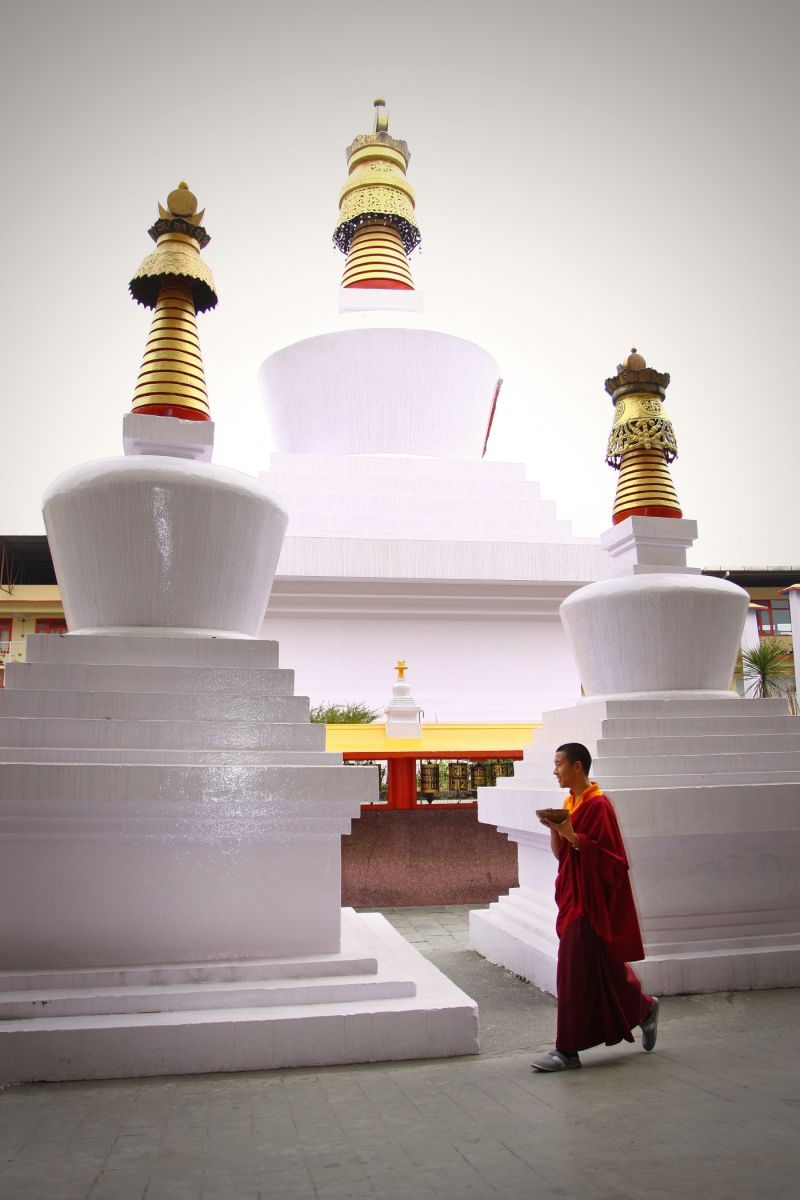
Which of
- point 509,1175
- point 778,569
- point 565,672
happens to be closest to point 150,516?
point 509,1175

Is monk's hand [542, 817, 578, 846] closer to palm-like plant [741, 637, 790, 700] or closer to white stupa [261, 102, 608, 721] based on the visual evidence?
white stupa [261, 102, 608, 721]

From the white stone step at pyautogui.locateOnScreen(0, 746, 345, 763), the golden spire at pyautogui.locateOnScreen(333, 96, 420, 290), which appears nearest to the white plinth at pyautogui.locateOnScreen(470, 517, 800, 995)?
the white stone step at pyautogui.locateOnScreen(0, 746, 345, 763)

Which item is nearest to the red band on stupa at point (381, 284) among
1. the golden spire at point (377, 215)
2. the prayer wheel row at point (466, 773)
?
the golden spire at point (377, 215)

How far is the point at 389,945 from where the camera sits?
15.4 ft

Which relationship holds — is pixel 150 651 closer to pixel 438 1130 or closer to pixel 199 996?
pixel 199 996

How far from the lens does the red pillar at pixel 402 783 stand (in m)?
8.56

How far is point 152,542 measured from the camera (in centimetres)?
475

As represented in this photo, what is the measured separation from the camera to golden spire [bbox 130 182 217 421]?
5387 mm

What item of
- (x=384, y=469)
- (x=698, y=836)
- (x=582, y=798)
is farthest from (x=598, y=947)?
(x=384, y=469)

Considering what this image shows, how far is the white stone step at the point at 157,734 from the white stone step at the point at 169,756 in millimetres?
35

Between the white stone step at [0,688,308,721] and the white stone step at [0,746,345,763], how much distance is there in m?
0.18

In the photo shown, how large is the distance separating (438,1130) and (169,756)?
Result: 1.98 metres

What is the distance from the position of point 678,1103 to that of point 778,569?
2762cm

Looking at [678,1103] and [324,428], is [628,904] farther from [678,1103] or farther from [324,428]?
[324,428]
